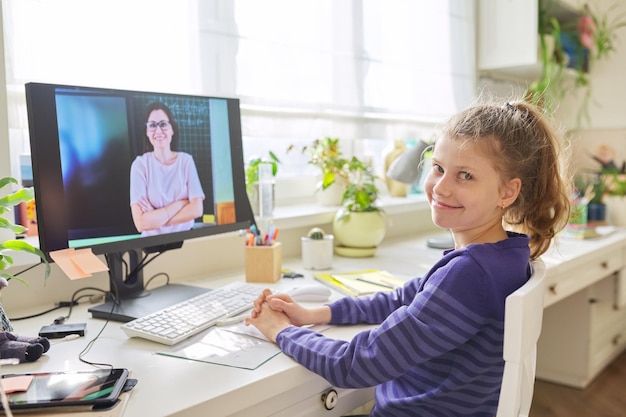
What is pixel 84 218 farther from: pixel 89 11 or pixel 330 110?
pixel 330 110

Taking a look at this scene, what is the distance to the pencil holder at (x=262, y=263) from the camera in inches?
55.2

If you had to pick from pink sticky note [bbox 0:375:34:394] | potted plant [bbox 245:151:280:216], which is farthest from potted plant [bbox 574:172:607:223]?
pink sticky note [bbox 0:375:34:394]

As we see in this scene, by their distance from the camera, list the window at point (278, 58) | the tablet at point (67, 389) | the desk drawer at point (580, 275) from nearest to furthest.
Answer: the tablet at point (67, 389) → the window at point (278, 58) → the desk drawer at point (580, 275)

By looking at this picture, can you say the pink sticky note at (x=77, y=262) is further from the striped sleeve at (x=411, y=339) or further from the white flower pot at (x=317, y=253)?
the white flower pot at (x=317, y=253)

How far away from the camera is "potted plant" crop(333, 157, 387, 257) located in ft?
5.69

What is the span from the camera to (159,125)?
1.18 m

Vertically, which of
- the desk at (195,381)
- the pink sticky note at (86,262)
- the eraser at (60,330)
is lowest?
the desk at (195,381)

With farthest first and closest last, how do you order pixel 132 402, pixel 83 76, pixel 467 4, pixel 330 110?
pixel 467 4 < pixel 330 110 < pixel 83 76 < pixel 132 402

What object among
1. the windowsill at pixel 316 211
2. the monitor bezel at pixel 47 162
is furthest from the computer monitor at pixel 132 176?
the windowsill at pixel 316 211

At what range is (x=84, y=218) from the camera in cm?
105

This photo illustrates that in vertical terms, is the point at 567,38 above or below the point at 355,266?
above

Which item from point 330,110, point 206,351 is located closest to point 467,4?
point 330,110

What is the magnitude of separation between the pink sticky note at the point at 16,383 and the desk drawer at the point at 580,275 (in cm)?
132

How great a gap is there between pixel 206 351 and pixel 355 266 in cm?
75
